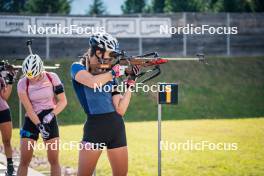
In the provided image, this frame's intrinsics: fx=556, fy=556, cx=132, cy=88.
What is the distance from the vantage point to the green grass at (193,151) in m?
10.7

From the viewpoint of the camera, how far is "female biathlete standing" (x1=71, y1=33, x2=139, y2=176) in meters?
5.74

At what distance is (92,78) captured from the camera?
18.4ft

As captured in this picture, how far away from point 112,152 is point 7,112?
4216mm

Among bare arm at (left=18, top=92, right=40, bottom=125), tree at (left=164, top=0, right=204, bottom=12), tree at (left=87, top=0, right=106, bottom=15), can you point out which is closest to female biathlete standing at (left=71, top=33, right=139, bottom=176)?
bare arm at (left=18, top=92, right=40, bottom=125)

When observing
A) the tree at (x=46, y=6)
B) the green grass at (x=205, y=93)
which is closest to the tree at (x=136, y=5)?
the tree at (x=46, y=6)

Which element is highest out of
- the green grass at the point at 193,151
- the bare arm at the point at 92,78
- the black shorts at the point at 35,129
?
the bare arm at the point at 92,78

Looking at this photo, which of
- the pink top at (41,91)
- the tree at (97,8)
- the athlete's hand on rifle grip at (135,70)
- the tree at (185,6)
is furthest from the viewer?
the tree at (97,8)

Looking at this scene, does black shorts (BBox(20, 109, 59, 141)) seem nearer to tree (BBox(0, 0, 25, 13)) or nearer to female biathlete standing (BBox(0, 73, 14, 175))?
female biathlete standing (BBox(0, 73, 14, 175))

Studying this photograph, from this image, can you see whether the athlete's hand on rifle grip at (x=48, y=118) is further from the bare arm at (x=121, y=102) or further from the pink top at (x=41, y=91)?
the bare arm at (x=121, y=102)

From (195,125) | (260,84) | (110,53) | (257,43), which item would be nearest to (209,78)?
(260,84)

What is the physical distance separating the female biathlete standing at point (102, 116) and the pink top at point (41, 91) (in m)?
1.68

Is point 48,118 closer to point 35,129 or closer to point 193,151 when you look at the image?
point 35,129

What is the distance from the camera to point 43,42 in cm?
2778

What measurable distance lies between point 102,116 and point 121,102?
0.24 metres
